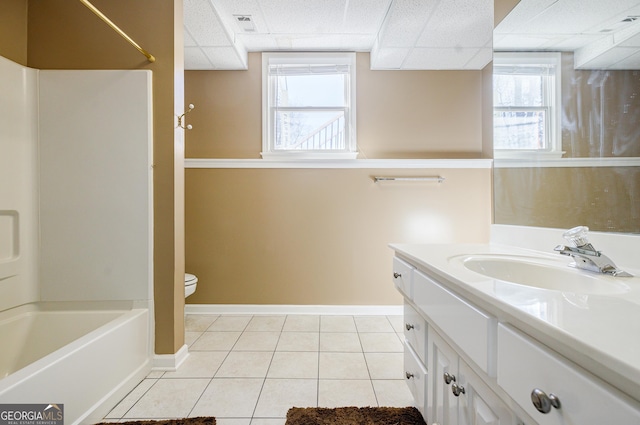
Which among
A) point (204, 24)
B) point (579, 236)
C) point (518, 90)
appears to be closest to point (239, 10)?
point (204, 24)

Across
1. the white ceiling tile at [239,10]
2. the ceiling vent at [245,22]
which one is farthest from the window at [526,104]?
the ceiling vent at [245,22]

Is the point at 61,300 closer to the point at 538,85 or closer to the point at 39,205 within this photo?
the point at 39,205

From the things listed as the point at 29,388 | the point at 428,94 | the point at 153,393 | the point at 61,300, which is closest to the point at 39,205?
the point at 61,300

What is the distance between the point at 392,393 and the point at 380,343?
0.59 metres

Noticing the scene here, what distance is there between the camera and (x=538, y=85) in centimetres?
131

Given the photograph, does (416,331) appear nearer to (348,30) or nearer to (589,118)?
(589,118)

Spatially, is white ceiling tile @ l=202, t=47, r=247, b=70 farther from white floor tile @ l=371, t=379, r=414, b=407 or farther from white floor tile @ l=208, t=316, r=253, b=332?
white floor tile @ l=371, t=379, r=414, b=407

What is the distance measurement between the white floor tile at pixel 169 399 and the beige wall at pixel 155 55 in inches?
8.9

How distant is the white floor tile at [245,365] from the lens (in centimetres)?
172

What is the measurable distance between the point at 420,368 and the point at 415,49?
7.91ft

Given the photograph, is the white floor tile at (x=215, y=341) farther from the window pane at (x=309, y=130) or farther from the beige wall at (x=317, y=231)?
the window pane at (x=309, y=130)

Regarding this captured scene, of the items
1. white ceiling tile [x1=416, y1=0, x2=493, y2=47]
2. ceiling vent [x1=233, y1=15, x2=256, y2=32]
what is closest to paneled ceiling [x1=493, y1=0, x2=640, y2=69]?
white ceiling tile [x1=416, y1=0, x2=493, y2=47]

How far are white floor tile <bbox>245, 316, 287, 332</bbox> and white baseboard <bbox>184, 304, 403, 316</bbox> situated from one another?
88 mm

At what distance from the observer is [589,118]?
1.07m
